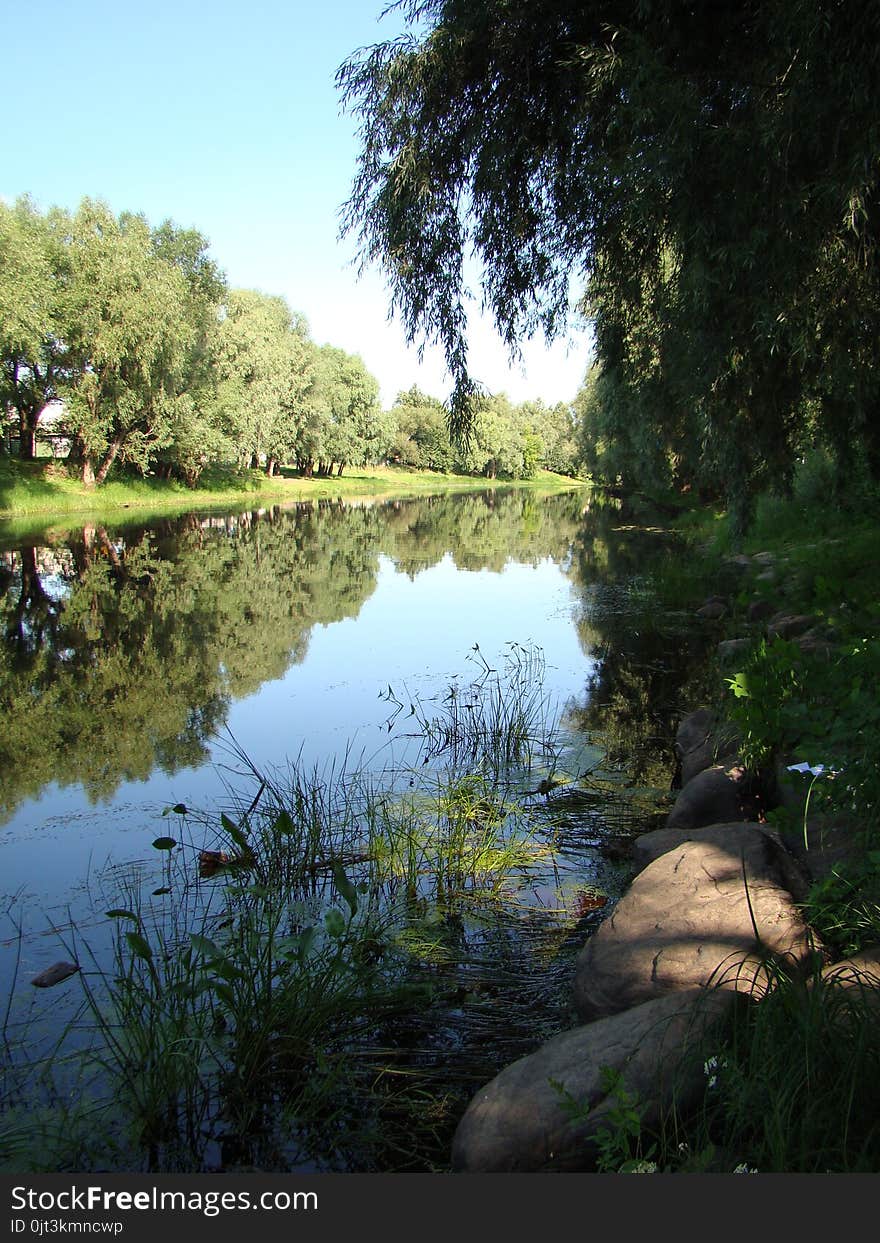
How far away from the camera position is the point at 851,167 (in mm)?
4895

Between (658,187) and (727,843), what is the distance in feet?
13.7

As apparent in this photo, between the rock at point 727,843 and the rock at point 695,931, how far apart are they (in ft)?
0.10

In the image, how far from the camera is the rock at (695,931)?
3316 mm

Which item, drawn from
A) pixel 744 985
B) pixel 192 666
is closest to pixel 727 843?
pixel 744 985

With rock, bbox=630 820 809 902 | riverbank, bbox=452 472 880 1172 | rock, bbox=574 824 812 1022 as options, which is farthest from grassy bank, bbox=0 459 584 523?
rock, bbox=574 824 812 1022

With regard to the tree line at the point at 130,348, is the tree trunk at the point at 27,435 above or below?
below

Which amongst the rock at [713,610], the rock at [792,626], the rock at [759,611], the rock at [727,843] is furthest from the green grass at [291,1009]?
the rock at [713,610]

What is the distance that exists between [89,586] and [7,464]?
2029 cm

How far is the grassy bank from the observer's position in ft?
102

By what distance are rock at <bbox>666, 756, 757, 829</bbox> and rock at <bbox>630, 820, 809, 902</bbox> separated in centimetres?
38

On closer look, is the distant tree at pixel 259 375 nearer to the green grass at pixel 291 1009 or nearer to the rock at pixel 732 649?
the rock at pixel 732 649

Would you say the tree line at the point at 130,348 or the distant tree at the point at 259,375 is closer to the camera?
the tree line at the point at 130,348

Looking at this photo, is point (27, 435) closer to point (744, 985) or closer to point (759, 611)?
point (759, 611)

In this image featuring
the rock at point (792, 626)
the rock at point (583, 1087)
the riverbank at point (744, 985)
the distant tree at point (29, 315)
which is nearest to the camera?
the riverbank at point (744, 985)
